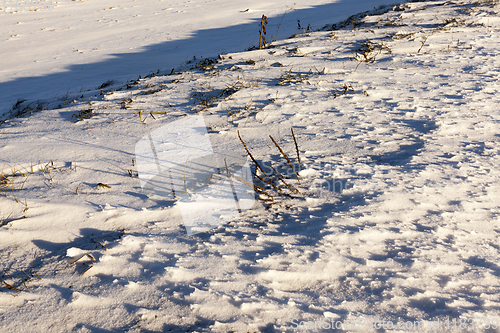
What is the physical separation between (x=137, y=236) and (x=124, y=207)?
319 mm

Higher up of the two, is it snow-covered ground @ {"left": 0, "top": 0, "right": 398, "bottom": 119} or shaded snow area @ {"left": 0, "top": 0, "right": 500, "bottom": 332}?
snow-covered ground @ {"left": 0, "top": 0, "right": 398, "bottom": 119}

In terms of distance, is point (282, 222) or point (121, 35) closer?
point (282, 222)

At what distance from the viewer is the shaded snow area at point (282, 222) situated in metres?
1.34

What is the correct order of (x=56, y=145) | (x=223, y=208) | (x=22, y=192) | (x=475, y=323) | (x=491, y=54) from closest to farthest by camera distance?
(x=475, y=323) → (x=223, y=208) → (x=22, y=192) → (x=56, y=145) → (x=491, y=54)

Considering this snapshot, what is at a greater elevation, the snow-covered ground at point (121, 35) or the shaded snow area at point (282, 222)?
the snow-covered ground at point (121, 35)

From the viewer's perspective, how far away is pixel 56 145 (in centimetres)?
286

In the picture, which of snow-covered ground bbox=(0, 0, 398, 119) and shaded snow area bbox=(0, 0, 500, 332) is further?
snow-covered ground bbox=(0, 0, 398, 119)

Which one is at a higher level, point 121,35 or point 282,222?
point 121,35

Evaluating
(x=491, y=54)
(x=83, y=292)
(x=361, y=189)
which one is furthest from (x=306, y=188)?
(x=491, y=54)

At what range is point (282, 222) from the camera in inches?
73.2

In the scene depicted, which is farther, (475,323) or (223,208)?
(223,208)

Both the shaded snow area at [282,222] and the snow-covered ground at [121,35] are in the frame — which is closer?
the shaded snow area at [282,222]

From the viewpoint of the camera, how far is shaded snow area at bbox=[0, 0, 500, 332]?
52.7 inches

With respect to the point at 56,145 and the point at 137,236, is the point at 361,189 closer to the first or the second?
the point at 137,236
